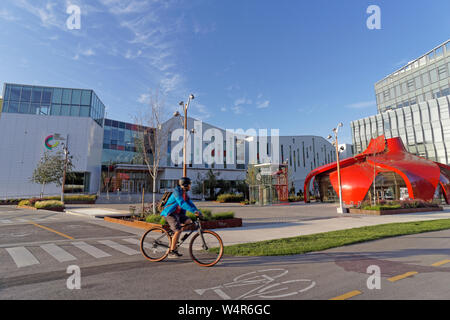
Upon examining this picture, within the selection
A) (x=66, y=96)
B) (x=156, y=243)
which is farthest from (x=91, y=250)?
(x=66, y=96)

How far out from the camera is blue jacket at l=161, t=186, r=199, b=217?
214 inches

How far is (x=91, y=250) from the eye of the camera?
6.97 metres

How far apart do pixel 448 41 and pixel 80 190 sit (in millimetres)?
81408

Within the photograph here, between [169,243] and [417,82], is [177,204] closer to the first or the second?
[169,243]

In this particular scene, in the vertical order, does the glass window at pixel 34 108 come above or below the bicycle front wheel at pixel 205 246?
above

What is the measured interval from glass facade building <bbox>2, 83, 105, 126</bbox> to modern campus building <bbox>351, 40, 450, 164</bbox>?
53.0 m

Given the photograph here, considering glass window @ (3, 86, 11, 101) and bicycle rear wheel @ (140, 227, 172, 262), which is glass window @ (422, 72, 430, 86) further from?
glass window @ (3, 86, 11, 101)

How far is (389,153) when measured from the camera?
30.5 metres

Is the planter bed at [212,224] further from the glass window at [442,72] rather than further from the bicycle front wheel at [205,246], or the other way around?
the glass window at [442,72]

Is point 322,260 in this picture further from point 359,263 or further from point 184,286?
point 184,286

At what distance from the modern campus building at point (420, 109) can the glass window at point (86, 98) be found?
52.4 m

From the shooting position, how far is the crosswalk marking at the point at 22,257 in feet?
18.4

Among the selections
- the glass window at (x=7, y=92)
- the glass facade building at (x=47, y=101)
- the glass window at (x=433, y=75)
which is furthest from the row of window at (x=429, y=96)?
the glass window at (x=7, y=92)

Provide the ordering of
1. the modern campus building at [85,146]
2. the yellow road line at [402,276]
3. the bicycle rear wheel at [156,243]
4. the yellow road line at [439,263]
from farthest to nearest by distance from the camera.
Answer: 1. the modern campus building at [85,146]
2. the bicycle rear wheel at [156,243]
3. the yellow road line at [439,263]
4. the yellow road line at [402,276]
